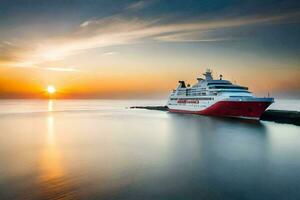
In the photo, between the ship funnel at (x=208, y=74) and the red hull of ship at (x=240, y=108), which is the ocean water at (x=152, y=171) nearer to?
the red hull of ship at (x=240, y=108)

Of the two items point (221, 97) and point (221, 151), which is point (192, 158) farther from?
point (221, 97)

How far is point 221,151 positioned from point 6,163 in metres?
19.6

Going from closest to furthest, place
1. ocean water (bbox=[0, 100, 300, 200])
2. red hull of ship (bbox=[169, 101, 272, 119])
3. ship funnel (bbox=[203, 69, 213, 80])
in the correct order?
ocean water (bbox=[0, 100, 300, 200])
red hull of ship (bbox=[169, 101, 272, 119])
ship funnel (bbox=[203, 69, 213, 80])

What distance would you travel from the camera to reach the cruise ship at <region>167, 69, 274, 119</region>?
5322 cm

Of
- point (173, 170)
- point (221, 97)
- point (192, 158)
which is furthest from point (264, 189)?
point (221, 97)

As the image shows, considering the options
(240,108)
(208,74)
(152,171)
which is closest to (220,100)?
(240,108)

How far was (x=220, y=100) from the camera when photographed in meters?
59.1

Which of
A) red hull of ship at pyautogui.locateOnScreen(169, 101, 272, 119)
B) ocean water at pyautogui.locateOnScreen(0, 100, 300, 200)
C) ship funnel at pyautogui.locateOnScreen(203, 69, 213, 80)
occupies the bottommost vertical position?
ocean water at pyautogui.locateOnScreen(0, 100, 300, 200)

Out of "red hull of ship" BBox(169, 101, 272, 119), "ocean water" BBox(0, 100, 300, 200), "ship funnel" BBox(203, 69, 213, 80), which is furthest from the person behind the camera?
"ship funnel" BBox(203, 69, 213, 80)

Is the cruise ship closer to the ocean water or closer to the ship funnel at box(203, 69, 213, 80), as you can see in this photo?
the ship funnel at box(203, 69, 213, 80)

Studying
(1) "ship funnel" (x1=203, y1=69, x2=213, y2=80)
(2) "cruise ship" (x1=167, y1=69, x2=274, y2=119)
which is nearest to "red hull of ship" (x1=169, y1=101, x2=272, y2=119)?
(2) "cruise ship" (x1=167, y1=69, x2=274, y2=119)

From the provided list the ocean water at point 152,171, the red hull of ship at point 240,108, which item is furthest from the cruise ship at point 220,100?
the ocean water at point 152,171

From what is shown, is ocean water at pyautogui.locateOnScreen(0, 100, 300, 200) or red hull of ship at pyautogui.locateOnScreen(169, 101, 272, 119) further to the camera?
red hull of ship at pyautogui.locateOnScreen(169, 101, 272, 119)

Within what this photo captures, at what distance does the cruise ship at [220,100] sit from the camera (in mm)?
53219
